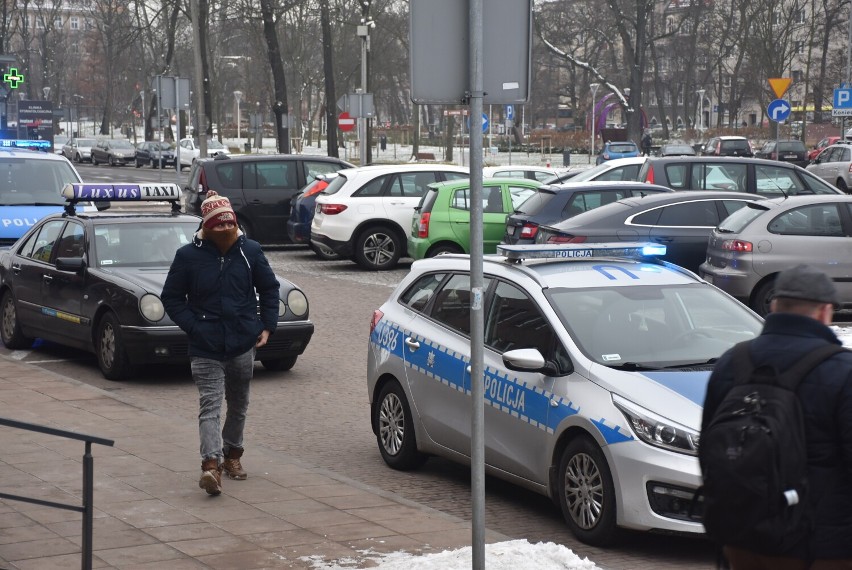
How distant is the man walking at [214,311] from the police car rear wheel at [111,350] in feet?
13.8

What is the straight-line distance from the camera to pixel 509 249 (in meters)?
8.07

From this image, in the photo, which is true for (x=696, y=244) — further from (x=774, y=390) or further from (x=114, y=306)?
(x=774, y=390)

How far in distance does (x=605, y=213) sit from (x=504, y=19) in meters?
11.4

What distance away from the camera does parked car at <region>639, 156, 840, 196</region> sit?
20469 mm

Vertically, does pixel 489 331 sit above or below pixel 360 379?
above

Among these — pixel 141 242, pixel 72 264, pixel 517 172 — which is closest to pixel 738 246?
pixel 141 242

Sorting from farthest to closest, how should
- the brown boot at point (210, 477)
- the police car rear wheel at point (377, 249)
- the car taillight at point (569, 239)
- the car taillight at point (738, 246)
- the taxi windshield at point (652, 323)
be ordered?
the police car rear wheel at point (377, 249) → the car taillight at point (569, 239) → the car taillight at point (738, 246) → the brown boot at point (210, 477) → the taxi windshield at point (652, 323)

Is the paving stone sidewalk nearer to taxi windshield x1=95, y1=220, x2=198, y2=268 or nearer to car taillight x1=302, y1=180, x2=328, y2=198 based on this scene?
taxi windshield x1=95, y1=220, x2=198, y2=268

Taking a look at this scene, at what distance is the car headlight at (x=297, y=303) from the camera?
11977 mm

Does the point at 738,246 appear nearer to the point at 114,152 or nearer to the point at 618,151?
the point at 618,151

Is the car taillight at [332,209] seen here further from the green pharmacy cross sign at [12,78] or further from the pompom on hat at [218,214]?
the green pharmacy cross sign at [12,78]

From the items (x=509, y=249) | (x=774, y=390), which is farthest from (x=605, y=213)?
(x=774, y=390)

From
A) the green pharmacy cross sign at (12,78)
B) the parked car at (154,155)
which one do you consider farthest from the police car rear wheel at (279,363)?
the parked car at (154,155)

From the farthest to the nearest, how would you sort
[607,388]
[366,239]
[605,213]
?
[366,239] → [605,213] → [607,388]
